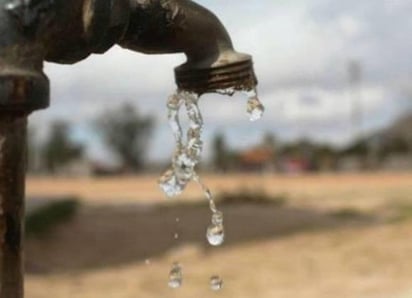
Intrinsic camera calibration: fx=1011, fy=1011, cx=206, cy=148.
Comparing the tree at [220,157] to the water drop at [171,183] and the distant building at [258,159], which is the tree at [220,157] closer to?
the distant building at [258,159]

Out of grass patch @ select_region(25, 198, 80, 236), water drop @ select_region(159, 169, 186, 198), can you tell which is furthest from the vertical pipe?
grass patch @ select_region(25, 198, 80, 236)

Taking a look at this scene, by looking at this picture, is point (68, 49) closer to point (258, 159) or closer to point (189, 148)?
point (189, 148)

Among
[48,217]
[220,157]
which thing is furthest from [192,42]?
[220,157]

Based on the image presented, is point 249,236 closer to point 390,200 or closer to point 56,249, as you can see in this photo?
point 56,249

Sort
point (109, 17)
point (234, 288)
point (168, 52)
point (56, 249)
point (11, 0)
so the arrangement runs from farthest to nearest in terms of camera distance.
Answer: point (56, 249) < point (234, 288) < point (168, 52) < point (109, 17) < point (11, 0)

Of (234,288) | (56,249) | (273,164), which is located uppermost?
(273,164)

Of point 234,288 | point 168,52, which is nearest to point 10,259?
point 168,52
